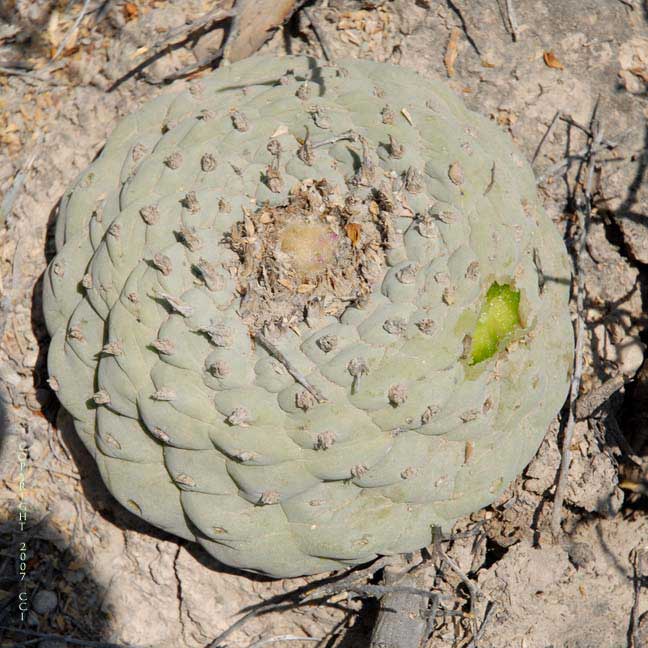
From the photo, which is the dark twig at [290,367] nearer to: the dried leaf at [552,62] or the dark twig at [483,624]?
the dark twig at [483,624]

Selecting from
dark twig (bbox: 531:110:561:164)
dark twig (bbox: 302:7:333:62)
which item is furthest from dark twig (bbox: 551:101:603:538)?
dark twig (bbox: 302:7:333:62)

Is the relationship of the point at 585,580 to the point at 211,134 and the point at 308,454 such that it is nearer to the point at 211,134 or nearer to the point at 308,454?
the point at 308,454

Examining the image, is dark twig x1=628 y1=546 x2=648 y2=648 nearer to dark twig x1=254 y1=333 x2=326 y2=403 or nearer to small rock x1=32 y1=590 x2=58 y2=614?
dark twig x1=254 y1=333 x2=326 y2=403

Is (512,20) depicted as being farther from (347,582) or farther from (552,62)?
(347,582)

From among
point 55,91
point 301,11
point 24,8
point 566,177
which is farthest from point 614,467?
point 24,8

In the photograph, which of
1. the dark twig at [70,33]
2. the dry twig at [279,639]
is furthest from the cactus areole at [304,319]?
the dark twig at [70,33]

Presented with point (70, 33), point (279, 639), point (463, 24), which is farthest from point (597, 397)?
point (70, 33)
